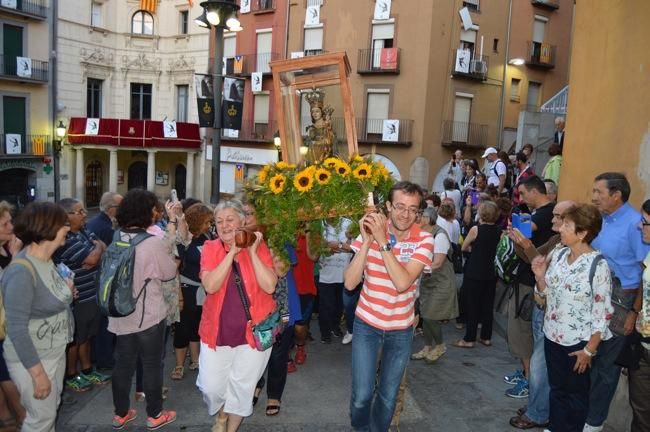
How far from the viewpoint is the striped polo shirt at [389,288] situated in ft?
11.7

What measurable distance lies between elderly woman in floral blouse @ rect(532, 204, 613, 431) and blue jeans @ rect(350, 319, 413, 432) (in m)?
1.09

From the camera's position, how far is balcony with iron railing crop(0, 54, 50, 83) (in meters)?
23.4

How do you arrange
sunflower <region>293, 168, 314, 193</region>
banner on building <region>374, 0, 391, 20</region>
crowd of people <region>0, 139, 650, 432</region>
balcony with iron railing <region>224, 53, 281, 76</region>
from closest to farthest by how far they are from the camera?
crowd of people <region>0, 139, 650, 432</region> < sunflower <region>293, 168, 314, 193</region> < banner on building <region>374, 0, 391, 20</region> < balcony with iron railing <region>224, 53, 281, 76</region>

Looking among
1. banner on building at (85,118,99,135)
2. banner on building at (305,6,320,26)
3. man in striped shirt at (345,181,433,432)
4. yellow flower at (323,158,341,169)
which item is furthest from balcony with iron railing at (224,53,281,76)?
man in striped shirt at (345,181,433,432)

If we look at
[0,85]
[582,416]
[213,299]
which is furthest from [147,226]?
[0,85]

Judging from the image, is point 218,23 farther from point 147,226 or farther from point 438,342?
point 438,342

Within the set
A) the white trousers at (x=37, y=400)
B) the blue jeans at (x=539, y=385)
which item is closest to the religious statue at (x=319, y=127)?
the blue jeans at (x=539, y=385)

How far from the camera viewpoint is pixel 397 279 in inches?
132

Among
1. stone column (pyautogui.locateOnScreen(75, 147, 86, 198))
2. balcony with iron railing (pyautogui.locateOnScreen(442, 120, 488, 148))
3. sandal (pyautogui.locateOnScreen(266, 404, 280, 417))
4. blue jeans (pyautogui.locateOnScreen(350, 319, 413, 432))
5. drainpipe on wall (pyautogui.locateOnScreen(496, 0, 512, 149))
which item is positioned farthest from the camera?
stone column (pyautogui.locateOnScreen(75, 147, 86, 198))

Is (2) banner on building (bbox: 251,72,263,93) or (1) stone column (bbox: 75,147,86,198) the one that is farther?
(1) stone column (bbox: 75,147,86,198)

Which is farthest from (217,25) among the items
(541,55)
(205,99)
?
(541,55)

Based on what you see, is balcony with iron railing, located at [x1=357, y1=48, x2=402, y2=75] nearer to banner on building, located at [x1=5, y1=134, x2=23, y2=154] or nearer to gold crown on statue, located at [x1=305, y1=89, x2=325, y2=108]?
banner on building, located at [x1=5, y1=134, x2=23, y2=154]

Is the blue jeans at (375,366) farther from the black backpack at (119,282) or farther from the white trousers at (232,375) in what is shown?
the black backpack at (119,282)

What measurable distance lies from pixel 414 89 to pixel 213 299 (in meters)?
18.4
